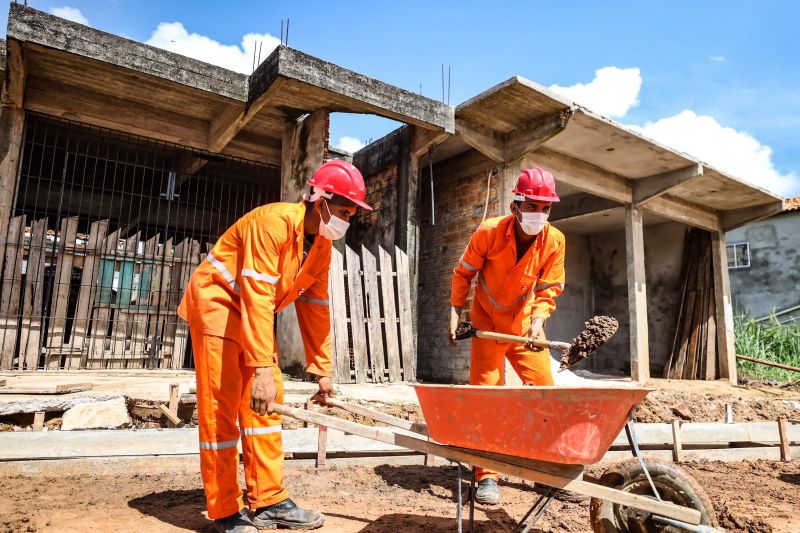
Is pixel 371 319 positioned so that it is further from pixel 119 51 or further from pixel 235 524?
pixel 235 524

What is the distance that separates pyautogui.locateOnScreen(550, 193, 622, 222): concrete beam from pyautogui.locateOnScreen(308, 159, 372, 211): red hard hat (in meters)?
8.73

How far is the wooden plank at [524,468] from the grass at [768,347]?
12.9 metres

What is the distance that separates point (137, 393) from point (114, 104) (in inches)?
173

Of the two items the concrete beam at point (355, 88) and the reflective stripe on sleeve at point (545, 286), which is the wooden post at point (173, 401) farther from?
the concrete beam at point (355, 88)

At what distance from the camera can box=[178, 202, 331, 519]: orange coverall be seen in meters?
2.63

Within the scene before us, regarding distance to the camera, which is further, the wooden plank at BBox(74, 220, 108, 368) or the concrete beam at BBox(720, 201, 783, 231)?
the concrete beam at BBox(720, 201, 783, 231)

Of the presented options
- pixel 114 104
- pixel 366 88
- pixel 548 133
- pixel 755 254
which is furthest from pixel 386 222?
pixel 755 254

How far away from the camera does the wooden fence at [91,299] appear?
22.1 feet

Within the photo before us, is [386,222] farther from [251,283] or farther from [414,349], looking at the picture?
[251,283]

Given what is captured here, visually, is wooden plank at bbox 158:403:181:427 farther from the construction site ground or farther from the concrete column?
the concrete column

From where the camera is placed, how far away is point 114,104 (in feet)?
24.0

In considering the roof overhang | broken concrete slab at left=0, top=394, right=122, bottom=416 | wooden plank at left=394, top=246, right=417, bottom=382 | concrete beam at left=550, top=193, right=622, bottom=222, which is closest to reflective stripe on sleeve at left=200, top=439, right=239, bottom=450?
broken concrete slab at left=0, top=394, right=122, bottom=416

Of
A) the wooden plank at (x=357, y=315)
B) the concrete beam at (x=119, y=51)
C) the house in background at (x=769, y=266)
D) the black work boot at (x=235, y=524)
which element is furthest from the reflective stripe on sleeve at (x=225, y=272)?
the house in background at (x=769, y=266)

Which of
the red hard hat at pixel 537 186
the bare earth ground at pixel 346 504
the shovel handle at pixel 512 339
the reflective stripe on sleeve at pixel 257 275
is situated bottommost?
the bare earth ground at pixel 346 504
